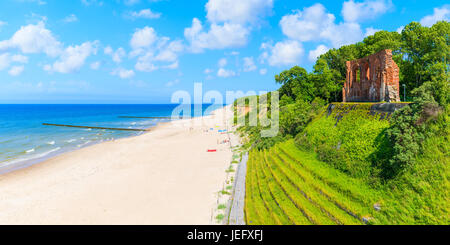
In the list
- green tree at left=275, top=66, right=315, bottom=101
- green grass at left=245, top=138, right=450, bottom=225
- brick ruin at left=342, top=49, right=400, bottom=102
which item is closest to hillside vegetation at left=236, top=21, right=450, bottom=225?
green grass at left=245, top=138, right=450, bottom=225

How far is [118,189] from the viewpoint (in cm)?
2198

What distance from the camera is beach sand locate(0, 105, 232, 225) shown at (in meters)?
17.1

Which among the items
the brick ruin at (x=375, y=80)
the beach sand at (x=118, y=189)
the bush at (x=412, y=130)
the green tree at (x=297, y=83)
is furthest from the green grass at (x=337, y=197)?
the green tree at (x=297, y=83)

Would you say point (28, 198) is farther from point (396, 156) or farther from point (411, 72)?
point (411, 72)

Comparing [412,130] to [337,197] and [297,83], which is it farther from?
[297,83]

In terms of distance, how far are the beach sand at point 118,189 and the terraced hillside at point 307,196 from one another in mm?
3944

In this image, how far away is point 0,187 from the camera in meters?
24.5

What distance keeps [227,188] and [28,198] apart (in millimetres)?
19254

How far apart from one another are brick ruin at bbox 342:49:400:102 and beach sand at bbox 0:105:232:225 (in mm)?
19066

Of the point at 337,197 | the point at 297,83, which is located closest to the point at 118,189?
the point at 337,197

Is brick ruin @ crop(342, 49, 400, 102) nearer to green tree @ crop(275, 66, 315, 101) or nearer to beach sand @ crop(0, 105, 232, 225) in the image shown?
green tree @ crop(275, 66, 315, 101)

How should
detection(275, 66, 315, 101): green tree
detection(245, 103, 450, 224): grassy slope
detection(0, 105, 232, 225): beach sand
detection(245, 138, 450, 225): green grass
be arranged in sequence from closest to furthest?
detection(245, 138, 450, 225): green grass < detection(245, 103, 450, 224): grassy slope < detection(0, 105, 232, 225): beach sand < detection(275, 66, 315, 101): green tree

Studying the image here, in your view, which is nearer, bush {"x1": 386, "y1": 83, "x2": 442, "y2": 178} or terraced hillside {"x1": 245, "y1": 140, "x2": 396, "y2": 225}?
terraced hillside {"x1": 245, "y1": 140, "x2": 396, "y2": 225}

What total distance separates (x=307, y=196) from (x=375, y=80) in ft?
57.9
